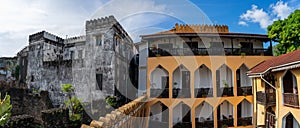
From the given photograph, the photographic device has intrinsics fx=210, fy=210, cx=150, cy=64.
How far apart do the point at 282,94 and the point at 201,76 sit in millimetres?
6629

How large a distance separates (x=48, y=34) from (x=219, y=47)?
1551 cm

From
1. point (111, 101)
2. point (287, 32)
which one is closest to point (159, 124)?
point (111, 101)

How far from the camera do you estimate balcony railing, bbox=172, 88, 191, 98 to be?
615 inches

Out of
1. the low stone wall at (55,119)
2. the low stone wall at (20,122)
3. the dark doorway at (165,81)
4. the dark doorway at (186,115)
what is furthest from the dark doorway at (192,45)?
the low stone wall at (20,122)

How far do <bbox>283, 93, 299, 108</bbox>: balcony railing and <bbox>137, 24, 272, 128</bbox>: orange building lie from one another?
4.92m

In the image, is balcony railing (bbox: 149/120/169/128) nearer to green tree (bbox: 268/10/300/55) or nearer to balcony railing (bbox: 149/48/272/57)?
balcony railing (bbox: 149/48/272/57)

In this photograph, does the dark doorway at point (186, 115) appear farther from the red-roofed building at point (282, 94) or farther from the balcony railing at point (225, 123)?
the red-roofed building at point (282, 94)

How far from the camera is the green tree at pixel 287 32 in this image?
53.8 ft

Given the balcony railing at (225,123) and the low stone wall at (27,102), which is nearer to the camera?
the balcony railing at (225,123)

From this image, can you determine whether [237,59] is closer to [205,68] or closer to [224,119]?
[205,68]

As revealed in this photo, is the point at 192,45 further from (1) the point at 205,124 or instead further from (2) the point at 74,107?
(2) the point at 74,107

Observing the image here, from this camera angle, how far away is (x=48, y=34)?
19859mm

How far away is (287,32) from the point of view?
16734mm

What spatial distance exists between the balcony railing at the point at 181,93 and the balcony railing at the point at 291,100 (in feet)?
20.3
